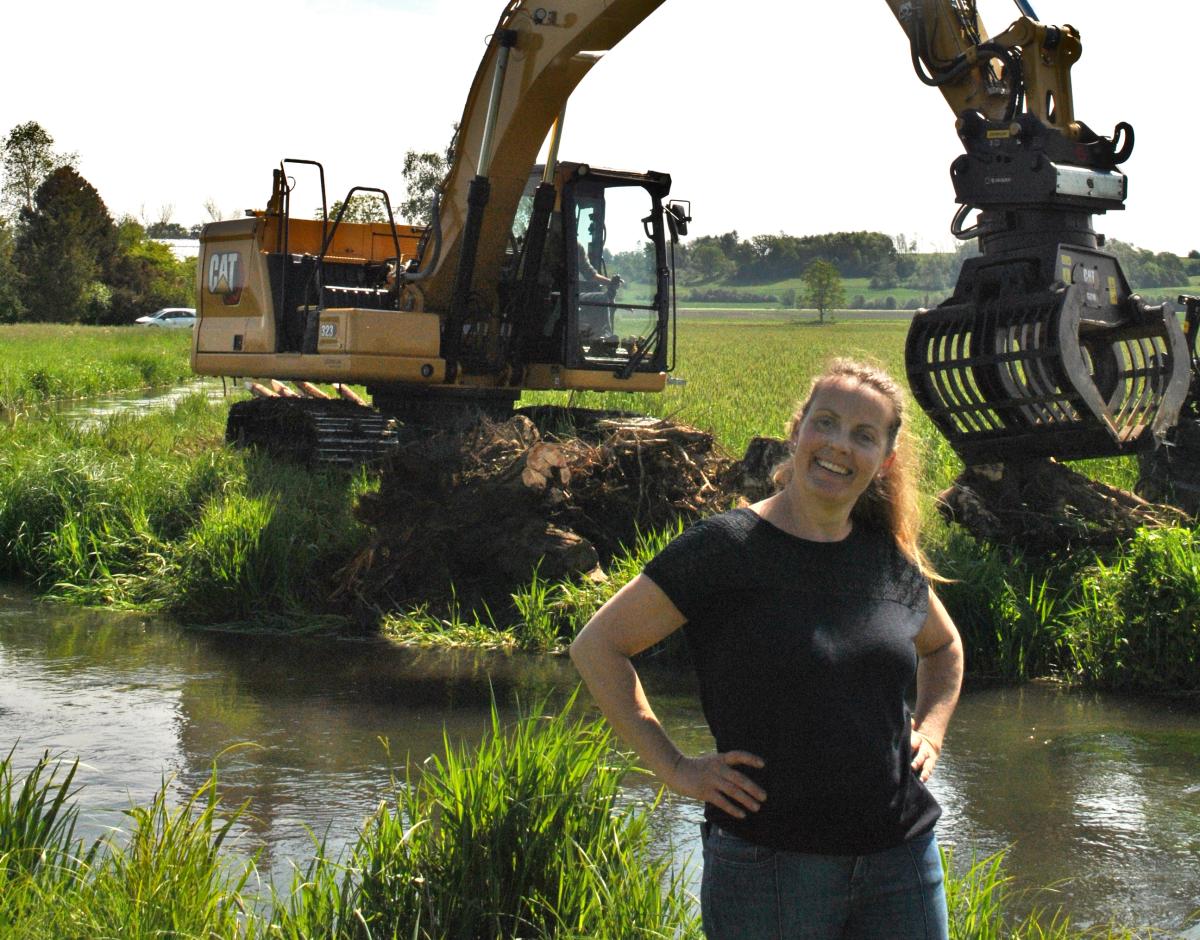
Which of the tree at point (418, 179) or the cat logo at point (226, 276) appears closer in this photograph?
the cat logo at point (226, 276)

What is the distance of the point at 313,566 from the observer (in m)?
11.3

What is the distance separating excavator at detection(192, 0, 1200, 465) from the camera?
9492 mm

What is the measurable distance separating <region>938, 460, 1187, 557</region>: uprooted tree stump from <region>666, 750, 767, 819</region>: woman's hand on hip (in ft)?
24.6

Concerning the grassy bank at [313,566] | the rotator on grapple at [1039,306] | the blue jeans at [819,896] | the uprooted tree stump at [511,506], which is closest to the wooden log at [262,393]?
the grassy bank at [313,566]

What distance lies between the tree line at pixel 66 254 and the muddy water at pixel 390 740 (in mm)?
64376

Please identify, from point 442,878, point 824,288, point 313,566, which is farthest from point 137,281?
point 442,878

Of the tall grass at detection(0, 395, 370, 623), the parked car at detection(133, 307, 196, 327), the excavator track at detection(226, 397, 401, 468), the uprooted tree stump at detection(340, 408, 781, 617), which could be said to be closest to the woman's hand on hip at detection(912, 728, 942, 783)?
the uprooted tree stump at detection(340, 408, 781, 617)

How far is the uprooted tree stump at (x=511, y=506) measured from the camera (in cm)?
1071

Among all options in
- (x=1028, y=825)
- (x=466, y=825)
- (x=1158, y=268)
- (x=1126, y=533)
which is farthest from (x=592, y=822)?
(x=1158, y=268)

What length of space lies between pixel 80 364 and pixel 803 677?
35.9 meters

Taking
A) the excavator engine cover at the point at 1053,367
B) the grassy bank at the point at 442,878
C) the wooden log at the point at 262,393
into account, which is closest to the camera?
the grassy bank at the point at 442,878

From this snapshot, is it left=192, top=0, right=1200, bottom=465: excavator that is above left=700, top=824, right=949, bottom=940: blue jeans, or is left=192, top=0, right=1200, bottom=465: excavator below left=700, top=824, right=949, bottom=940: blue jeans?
above

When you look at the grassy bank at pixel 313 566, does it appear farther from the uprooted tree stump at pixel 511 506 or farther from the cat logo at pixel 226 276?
the cat logo at pixel 226 276

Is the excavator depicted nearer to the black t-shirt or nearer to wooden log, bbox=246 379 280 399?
wooden log, bbox=246 379 280 399
